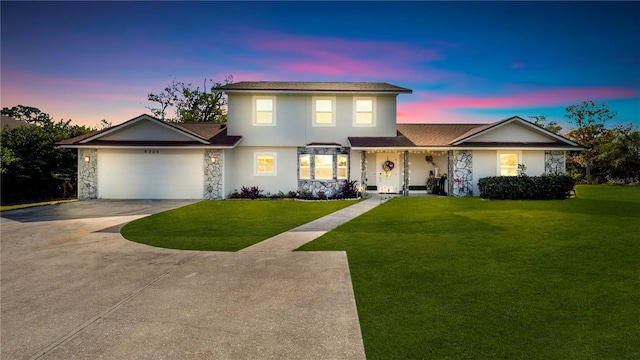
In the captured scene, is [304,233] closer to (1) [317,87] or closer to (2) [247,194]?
(2) [247,194]

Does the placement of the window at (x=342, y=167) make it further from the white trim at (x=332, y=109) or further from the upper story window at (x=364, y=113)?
the upper story window at (x=364, y=113)

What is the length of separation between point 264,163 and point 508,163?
1433cm

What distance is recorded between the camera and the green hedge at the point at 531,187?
1596 centimetres

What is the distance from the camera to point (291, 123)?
61.2ft

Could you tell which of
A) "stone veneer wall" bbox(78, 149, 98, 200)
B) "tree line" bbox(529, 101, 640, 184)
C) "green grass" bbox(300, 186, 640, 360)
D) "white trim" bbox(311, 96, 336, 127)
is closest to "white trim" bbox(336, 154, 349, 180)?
"white trim" bbox(311, 96, 336, 127)

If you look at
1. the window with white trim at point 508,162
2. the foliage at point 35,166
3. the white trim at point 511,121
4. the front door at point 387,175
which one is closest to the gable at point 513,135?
the white trim at point 511,121

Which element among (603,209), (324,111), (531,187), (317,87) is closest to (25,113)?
(317,87)

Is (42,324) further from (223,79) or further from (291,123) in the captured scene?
(223,79)

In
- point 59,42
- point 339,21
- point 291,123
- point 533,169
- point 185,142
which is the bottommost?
point 533,169

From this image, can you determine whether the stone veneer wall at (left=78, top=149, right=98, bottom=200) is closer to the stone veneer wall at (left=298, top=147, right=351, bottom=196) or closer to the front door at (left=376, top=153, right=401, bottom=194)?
the stone veneer wall at (left=298, top=147, right=351, bottom=196)

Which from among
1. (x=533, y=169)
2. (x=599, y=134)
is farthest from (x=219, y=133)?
(x=599, y=134)

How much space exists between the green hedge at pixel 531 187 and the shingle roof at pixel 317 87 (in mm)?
7229

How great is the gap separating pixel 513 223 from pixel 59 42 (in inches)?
891

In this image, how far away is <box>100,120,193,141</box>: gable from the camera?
17.5 meters
